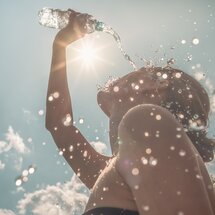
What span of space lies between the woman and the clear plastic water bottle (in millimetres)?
549

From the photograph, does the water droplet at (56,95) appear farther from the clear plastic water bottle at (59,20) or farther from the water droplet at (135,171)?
the water droplet at (135,171)

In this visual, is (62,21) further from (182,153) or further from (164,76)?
(182,153)

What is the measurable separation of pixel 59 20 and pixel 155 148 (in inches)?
159

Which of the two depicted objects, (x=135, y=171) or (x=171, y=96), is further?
(x=171, y=96)

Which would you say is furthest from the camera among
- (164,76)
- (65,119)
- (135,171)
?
(65,119)

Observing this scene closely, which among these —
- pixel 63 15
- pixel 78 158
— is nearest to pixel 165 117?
pixel 78 158

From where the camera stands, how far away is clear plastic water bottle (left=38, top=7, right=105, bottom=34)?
4607mm

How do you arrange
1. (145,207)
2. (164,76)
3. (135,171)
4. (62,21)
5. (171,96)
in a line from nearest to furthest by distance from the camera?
(145,207), (135,171), (171,96), (164,76), (62,21)

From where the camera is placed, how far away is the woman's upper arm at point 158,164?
1.77 m

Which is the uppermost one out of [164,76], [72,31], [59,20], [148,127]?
[59,20]

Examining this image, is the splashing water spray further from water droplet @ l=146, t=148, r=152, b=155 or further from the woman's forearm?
water droplet @ l=146, t=148, r=152, b=155

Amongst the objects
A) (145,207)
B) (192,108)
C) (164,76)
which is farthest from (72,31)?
(145,207)

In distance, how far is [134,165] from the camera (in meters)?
1.97

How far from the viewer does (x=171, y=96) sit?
11.4 feet
